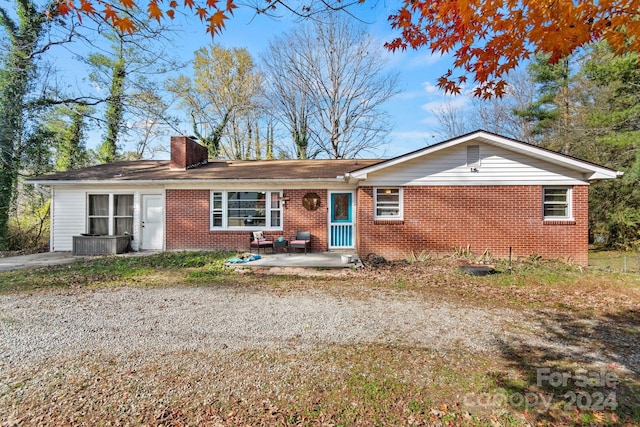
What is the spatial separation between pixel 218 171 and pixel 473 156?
9.83 metres

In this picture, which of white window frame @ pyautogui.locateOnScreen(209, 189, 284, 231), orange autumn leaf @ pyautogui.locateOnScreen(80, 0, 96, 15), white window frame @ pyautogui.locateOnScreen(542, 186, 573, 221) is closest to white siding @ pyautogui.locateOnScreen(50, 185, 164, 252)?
white window frame @ pyautogui.locateOnScreen(209, 189, 284, 231)

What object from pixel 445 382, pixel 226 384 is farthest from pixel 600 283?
pixel 226 384

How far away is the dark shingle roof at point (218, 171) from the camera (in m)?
11.8

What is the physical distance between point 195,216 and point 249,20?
A: 9356 millimetres

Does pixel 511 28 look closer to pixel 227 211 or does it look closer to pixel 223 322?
pixel 223 322

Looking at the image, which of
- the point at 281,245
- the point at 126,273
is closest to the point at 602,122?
the point at 281,245

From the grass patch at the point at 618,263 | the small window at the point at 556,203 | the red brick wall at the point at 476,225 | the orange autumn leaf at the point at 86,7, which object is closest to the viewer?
the orange autumn leaf at the point at 86,7

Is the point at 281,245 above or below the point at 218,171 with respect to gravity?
below

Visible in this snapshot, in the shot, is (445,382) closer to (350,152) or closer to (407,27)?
(407,27)

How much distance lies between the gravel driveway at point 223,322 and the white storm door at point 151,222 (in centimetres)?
578

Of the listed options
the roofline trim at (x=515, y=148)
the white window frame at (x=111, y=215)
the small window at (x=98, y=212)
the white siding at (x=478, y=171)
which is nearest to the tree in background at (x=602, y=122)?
the roofline trim at (x=515, y=148)

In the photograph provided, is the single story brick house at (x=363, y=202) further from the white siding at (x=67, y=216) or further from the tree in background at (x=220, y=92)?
the tree in background at (x=220, y=92)

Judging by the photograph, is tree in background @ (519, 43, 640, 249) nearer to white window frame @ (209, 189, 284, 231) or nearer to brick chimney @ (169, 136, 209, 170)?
white window frame @ (209, 189, 284, 231)

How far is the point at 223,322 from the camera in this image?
4910 millimetres
